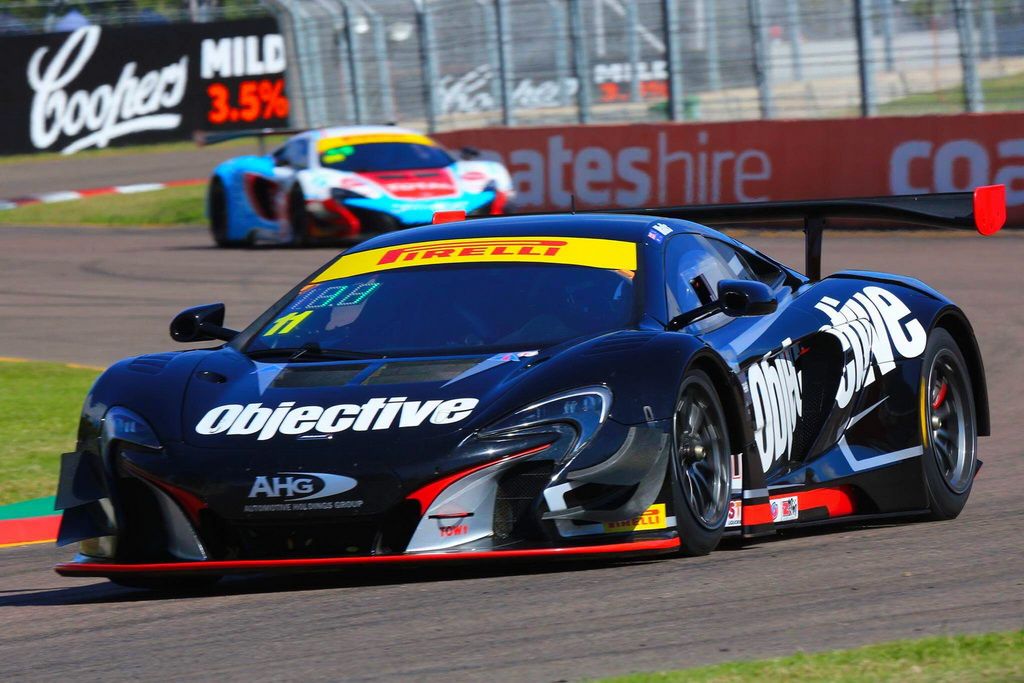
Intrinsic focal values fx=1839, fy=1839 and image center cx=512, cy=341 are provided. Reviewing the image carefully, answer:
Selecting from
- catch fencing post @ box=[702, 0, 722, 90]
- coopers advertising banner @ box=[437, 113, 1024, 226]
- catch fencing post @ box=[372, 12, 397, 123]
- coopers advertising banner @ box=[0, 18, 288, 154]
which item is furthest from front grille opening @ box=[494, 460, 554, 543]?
coopers advertising banner @ box=[0, 18, 288, 154]

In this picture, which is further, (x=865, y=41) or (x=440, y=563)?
(x=865, y=41)

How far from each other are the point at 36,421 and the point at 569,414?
5.84 meters

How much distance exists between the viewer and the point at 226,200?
21344 millimetres

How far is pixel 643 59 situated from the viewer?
21578mm

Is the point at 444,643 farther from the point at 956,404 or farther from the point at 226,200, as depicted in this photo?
the point at 226,200

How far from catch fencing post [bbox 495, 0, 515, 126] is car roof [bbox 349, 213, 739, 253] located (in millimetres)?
16359

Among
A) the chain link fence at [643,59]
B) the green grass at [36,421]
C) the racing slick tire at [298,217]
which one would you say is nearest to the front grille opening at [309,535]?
the green grass at [36,421]

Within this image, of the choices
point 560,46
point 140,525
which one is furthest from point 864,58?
point 140,525

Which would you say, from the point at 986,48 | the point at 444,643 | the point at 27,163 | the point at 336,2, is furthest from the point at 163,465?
the point at 27,163

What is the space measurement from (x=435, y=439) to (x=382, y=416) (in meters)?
0.22

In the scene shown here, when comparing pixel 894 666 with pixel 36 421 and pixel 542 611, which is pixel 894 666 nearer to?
pixel 542 611

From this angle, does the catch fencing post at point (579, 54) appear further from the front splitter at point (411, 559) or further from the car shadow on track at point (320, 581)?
the front splitter at point (411, 559)

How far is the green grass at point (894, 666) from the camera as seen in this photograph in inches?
164

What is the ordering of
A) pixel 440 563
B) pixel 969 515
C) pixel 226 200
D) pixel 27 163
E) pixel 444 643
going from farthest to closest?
1. pixel 27 163
2. pixel 226 200
3. pixel 969 515
4. pixel 440 563
5. pixel 444 643
